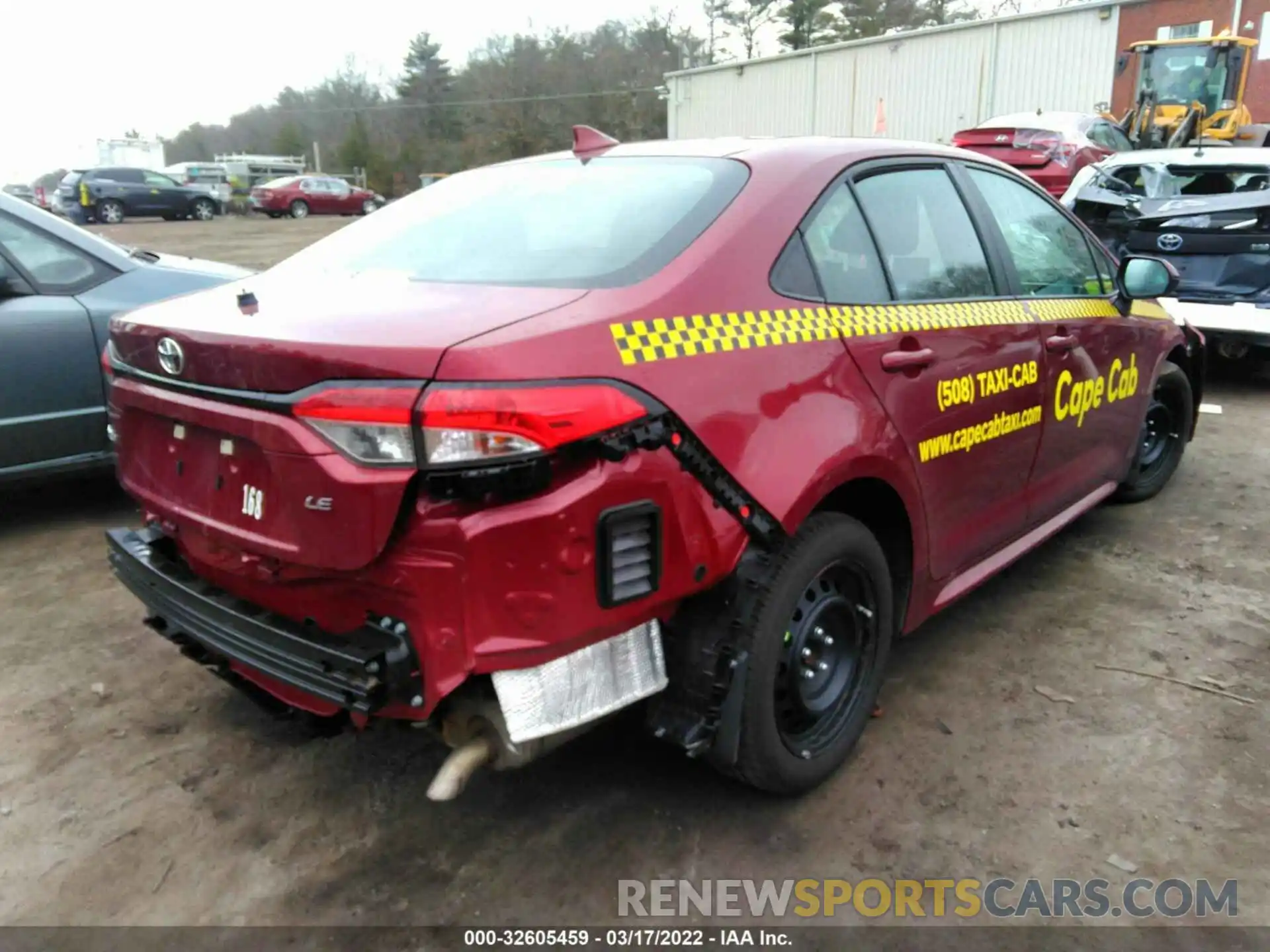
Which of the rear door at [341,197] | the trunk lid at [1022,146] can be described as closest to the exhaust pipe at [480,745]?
the trunk lid at [1022,146]

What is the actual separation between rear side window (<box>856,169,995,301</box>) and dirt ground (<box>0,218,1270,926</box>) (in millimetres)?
1270

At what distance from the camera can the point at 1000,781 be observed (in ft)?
9.00

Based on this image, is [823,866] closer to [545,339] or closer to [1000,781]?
[1000,781]

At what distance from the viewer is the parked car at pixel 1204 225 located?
677 cm

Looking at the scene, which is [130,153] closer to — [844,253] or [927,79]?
[927,79]

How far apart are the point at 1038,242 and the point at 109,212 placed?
110 ft

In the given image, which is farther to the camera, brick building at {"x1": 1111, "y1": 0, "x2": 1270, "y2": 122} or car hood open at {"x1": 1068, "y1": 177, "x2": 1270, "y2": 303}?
brick building at {"x1": 1111, "y1": 0, "x2": 1270, "y2": 122}

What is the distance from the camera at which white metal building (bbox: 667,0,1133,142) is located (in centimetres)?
2433

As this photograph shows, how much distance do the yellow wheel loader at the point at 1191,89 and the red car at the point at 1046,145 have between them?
3.25 meters

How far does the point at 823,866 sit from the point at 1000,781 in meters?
0.63

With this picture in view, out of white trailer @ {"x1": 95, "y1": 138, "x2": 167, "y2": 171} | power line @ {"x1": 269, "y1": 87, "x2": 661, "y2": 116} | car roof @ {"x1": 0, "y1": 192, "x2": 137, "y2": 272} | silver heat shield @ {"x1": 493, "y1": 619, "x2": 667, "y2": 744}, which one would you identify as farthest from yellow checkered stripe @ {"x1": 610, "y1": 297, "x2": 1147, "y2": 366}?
white trailer @ {"x1": 95, "y1": 138, "x2": 167, "y2": 171}

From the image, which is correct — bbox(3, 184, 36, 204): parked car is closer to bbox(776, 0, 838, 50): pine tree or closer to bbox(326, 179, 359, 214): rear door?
bbox(326, 179, 359, 214): rear door

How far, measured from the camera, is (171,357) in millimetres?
2340

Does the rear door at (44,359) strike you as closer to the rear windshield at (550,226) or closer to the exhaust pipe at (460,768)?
the rear windshield at (550,226)
